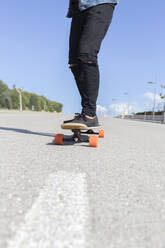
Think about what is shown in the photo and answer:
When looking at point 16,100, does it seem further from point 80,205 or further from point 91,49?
point 80,205

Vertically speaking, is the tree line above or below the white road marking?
above

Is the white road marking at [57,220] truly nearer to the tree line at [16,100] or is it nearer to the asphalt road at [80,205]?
the asphalt road at [80,205]

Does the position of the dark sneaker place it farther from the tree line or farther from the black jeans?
the tree line

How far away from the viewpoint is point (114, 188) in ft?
4.42

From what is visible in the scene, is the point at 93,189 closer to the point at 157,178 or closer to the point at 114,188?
the point at 114,188

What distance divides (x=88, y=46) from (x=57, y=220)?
2.33m

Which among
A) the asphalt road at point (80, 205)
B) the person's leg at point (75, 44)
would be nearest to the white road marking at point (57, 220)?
the asphalt road at point (80, 205)

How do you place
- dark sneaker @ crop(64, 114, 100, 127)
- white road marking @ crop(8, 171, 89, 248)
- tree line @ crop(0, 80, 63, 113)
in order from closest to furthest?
1. white road marking @ crop(8, 171, 89, 248)
2. dark sneaker @ crop(64, 114, 100, 127)
3. tree line @ crop(0, 80, 63, 113)

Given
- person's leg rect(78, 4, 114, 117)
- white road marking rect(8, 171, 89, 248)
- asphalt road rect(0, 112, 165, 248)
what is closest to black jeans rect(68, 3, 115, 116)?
person's leg rect(78, 4, 114, 117)

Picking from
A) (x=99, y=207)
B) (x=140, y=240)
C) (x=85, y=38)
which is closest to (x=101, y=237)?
(x=140, y=240)

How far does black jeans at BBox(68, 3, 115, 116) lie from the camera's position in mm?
2883

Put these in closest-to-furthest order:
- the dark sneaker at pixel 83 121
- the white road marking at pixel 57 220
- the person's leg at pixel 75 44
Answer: the white road marking at pixel 57 220
the dark sneaker at pixel 83 121
the person's leg at pixel 75 44

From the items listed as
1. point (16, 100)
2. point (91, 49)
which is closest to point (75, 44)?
point (91, 49)

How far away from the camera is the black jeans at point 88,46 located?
2.88 m
